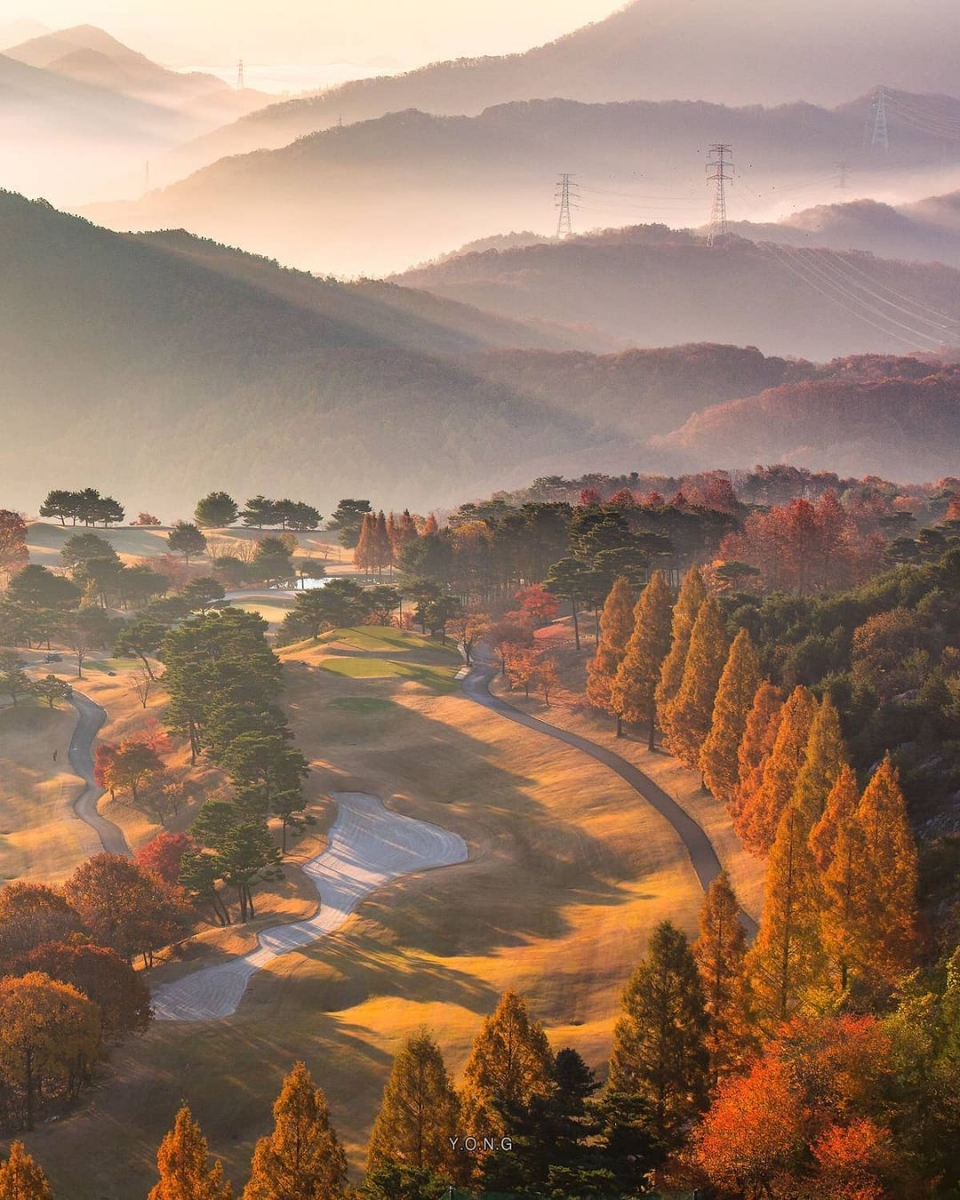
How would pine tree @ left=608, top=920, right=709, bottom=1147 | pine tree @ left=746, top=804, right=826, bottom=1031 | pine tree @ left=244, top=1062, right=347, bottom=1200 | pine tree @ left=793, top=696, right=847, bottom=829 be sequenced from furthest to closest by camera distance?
1. pine tree @ left=793, top=696, right=847, bottom=829
2. pine tree @ left=746, top=804, right=826, bottom=1031
3. pine tree @ left=608, top=920, right=709, bottom=1147
4. pine tree @ left=244, top=1062, right=347, bottom=1200

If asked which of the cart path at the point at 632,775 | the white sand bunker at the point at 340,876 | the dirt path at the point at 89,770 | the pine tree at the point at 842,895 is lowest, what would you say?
the dirt path at the point at 89,770

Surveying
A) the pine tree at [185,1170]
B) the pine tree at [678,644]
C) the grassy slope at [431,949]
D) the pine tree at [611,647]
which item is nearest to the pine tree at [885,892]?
the grassy slope at [431,949]

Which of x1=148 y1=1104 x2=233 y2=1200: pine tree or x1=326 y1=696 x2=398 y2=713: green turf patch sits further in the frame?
x1=326 y1=696 x2=398 y2=713: green turf patch

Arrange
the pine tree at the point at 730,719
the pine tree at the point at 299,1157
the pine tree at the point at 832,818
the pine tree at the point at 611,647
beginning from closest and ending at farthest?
the pine tree at the point at 299,1157
the pine tree at the point at 832,818
the pine tree at the point at 730,719
the pine tree at the point at 611,647

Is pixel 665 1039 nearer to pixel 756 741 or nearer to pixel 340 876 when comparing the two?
pixel 756 741

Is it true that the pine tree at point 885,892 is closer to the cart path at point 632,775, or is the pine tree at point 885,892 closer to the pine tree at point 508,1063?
the cart path at point 632,775

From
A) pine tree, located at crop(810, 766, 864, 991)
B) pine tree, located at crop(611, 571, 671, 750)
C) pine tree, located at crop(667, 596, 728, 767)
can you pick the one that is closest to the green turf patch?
pine tree, located at crop(611, 571, 671, 750)

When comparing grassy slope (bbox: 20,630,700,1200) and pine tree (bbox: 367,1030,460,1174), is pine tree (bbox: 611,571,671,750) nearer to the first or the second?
grassy slope (bbox: 20,630,700,1200)
